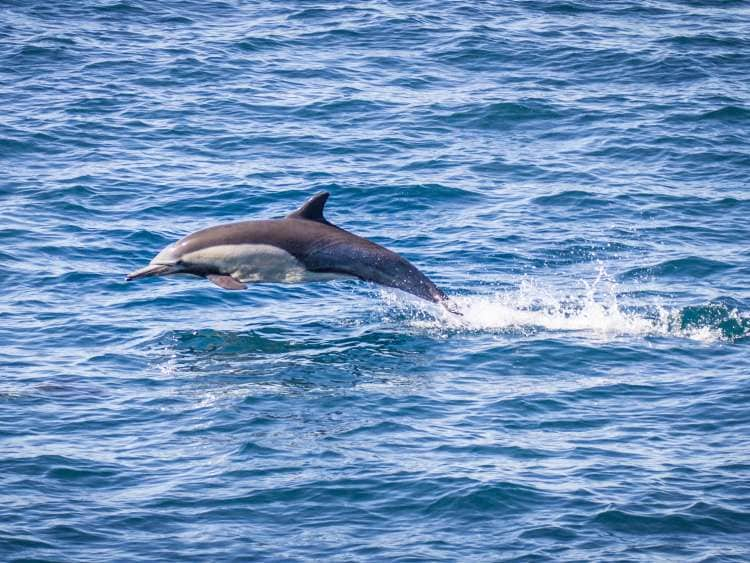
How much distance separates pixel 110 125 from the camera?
2745cm

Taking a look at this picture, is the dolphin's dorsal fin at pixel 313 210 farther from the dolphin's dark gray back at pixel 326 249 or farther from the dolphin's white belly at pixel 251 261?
the dolphin's white belly at pixel 251 261

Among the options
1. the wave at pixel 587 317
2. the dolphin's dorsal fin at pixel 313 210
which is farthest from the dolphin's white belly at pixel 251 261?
the wave at pixel 587 317

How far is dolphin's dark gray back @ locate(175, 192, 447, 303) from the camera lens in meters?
17.3

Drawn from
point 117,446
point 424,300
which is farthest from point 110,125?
point 117,446

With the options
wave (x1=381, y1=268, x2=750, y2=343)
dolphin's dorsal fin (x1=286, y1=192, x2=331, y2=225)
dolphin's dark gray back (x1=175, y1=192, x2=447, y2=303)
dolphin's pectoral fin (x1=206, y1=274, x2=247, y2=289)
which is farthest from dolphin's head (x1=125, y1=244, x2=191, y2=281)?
wave (x1=381, y1=268, x2=750, y2=343)

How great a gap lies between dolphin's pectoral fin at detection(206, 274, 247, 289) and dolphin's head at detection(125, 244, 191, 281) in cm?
51

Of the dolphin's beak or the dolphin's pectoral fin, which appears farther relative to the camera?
the dolphin's beak

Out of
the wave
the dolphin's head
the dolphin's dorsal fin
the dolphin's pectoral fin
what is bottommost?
the wave

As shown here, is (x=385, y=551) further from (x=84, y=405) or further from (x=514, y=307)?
(x=514, y=307)

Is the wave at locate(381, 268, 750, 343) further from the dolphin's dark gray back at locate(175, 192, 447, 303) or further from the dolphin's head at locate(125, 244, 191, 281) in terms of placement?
the dolphin's head at locate(125, 244, 191, 281)

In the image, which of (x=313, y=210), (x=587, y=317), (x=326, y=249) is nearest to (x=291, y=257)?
(x=326, y=249)

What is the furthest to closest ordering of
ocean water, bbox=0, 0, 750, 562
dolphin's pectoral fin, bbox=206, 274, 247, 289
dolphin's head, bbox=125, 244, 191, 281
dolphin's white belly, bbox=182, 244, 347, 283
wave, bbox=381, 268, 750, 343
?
1. wave, bbox=381, 268, 750, 343
2. dolphin's head, bbox=125, 244, 191, 281
3. dolphin's white belly, bbox=182, 244, 347, 283
4. dolphin's pectoral fin, bbox=206, 274, 247, 289
5. ocean water, bbox=0, 0, 750, 562

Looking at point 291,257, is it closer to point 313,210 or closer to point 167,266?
point 313,210

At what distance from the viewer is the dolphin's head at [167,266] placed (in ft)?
57.3
